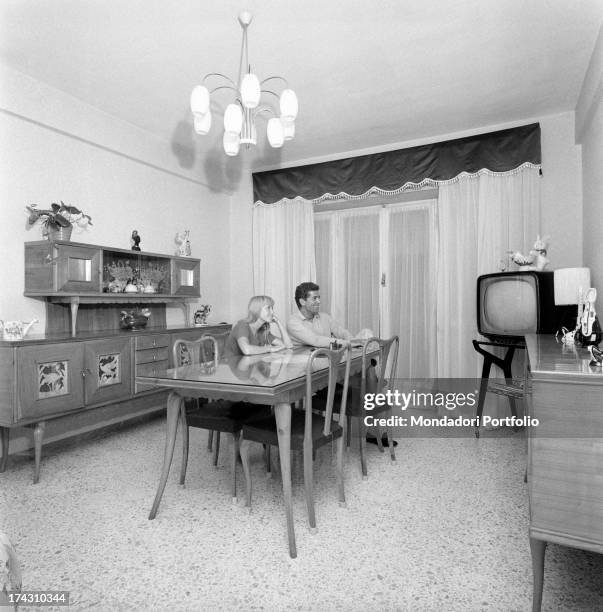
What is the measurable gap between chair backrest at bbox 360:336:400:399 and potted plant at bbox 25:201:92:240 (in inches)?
92.8

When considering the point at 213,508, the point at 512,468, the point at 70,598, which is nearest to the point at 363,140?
the point at 512,468

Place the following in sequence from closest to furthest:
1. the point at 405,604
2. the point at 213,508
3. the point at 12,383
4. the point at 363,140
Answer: the point at 405,604
the point at 213,508
the point at 12,383
the point at 363,140

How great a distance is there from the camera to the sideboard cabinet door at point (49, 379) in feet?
8.82

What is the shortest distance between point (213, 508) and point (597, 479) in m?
1.82

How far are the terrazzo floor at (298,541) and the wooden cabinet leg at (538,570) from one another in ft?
0.54

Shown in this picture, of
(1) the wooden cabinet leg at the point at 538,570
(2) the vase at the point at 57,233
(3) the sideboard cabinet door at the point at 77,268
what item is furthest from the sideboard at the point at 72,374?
(1) the wooden cabinet leg at the point at 538,570

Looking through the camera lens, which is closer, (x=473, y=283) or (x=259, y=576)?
(x=259, y=576)

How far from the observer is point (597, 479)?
1.36 meters

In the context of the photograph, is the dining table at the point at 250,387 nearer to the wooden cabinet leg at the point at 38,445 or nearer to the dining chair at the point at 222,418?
the dining chair at the point at 222,418

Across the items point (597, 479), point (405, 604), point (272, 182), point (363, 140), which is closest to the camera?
point (597, 479)

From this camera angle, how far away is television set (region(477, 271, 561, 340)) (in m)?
3.03

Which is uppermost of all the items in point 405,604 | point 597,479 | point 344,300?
point 344,300

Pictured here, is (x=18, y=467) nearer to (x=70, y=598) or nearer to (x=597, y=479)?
(x=70, y=598)

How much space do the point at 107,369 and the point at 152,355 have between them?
1.49 feet
